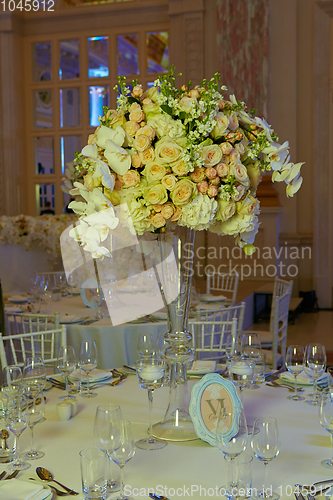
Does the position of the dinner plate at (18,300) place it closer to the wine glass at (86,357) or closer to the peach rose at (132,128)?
the wine glass at (86,357)

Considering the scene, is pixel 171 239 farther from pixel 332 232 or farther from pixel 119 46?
pixel 119 46

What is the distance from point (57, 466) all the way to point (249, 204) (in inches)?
35.0

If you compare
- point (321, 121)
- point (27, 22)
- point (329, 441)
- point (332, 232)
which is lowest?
point (329, 441)

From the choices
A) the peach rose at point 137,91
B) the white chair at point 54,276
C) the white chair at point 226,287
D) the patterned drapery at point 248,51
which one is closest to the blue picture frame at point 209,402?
the peach rose at point 137,91

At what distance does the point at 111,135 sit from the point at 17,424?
84cm

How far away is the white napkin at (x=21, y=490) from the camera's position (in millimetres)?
1281

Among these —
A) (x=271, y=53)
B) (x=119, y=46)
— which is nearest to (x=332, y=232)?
(x=271, y=53)

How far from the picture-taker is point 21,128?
8.59m

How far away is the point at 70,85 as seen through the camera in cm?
838

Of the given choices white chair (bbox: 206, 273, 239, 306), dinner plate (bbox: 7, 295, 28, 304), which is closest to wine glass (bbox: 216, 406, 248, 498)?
white chair (bbox: 206, 273, 239, 306)

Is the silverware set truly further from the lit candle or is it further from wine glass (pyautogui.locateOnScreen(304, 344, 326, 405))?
wine glass (pyautogui.locateOnScreen(304, 344, 326, 405))

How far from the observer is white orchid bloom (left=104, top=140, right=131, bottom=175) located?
1.52 m

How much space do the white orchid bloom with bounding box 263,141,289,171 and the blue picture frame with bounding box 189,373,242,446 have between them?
65 cm

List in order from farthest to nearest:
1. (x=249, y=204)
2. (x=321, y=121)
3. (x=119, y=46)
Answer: (x=119, y=46), (x=321, y=121), (x=249, y=204)
